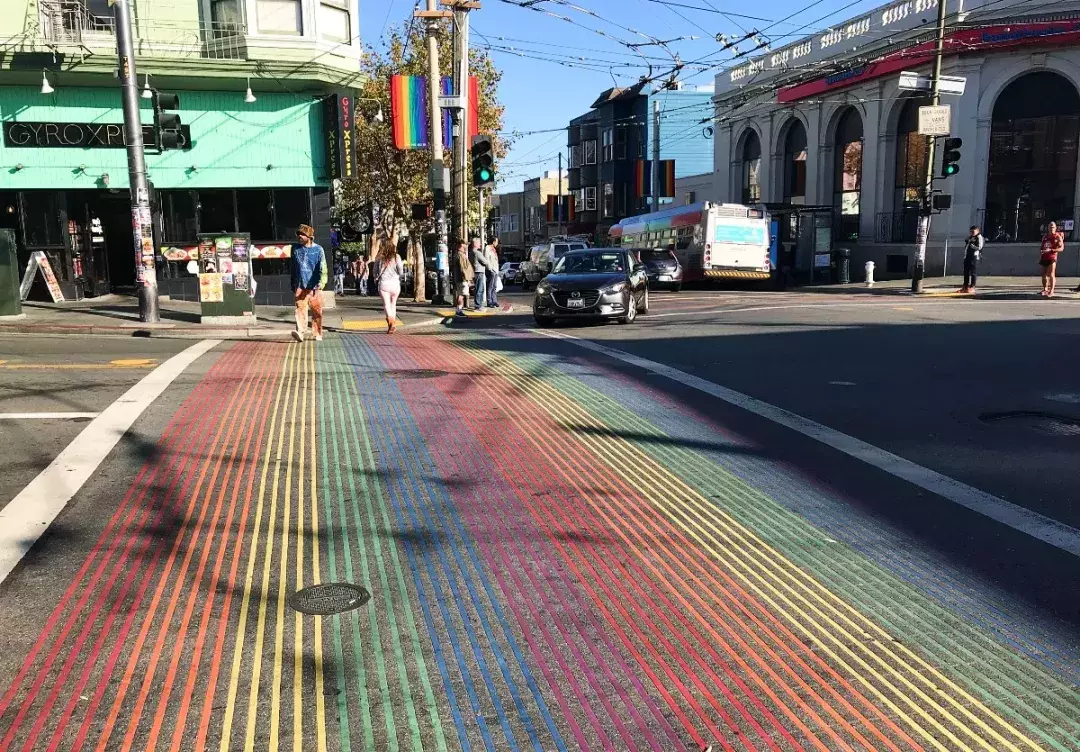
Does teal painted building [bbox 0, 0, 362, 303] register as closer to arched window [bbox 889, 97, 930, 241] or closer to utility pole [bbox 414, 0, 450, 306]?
utility pole [bbox 414, 0, 450, 306]

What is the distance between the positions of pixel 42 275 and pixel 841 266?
2487cm

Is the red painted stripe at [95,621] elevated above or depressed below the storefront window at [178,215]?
below

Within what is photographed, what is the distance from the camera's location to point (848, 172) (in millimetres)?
35844

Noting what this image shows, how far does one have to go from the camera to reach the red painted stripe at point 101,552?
3279 mm

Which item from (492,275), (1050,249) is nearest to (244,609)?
(492,275)

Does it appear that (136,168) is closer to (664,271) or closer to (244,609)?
(244,609)

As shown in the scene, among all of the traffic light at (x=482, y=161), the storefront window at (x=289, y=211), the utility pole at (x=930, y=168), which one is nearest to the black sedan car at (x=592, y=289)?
the traffic light at (x=482, y=161)

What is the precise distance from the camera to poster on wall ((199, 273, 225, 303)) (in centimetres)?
1602

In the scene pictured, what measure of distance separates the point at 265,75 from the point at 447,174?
4722mm

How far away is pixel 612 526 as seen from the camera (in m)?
5.02

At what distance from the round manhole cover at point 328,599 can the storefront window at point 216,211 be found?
19.1 metres

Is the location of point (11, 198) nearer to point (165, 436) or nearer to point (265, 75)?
point (265, 75)

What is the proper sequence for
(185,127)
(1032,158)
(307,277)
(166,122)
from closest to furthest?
A: 1. (307,277)
2. (166,122)
3. (185,127)
4. (1032,158)

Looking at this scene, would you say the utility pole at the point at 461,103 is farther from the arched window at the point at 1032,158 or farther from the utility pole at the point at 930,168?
the arched window at the point at 1032,158
